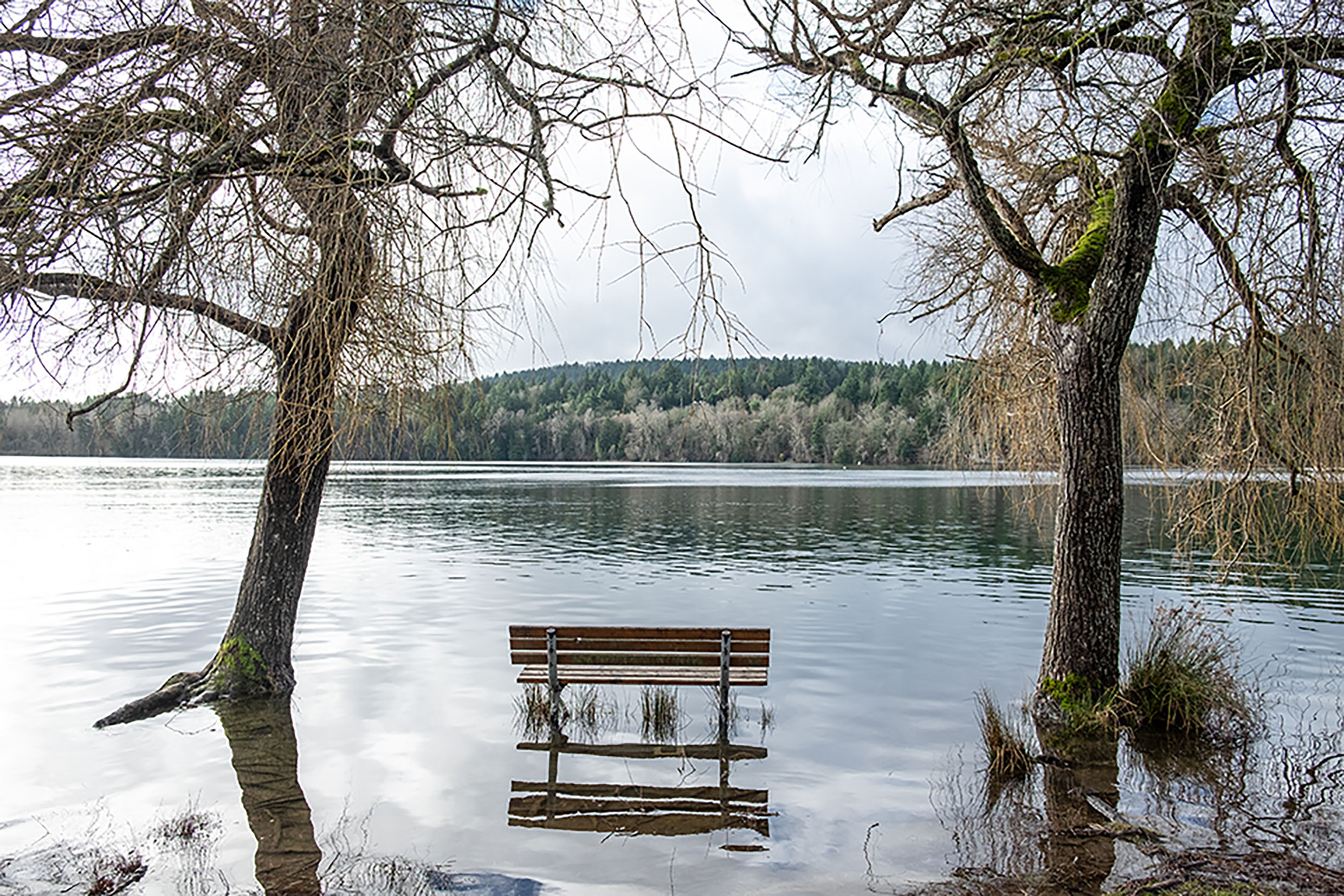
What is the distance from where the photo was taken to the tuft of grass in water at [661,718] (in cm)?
874

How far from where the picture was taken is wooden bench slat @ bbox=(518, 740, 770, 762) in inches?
319

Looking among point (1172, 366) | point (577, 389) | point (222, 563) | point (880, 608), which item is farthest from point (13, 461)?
point (1172, 366)

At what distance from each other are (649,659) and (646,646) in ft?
0.42

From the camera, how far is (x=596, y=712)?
31.1 feet

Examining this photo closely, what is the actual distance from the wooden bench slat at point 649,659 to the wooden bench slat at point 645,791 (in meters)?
1.52

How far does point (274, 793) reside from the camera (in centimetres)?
721

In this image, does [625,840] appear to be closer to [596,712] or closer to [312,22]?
[596,712]

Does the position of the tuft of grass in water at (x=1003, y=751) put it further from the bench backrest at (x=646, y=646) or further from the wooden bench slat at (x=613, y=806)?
the bench backrest at (x=646, y=646)

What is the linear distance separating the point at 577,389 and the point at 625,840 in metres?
68.2

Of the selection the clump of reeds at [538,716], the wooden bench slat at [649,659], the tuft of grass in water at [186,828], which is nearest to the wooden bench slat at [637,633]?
the wooden bench slat at [649,659]

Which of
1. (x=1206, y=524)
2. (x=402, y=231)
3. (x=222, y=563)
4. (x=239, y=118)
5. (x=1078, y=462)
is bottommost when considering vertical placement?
(x=222, y=563)

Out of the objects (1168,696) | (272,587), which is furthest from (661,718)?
(1168,696)

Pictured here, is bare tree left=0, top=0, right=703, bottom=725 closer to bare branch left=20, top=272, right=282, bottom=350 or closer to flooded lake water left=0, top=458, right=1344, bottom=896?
bare branch left=20, top=272, right=282, bottom=350

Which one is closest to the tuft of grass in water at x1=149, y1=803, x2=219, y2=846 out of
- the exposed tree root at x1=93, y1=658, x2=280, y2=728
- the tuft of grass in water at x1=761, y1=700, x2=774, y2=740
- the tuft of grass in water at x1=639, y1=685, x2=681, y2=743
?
the exposed tree root at x1=93, y1=658, x2=280, y2=728
